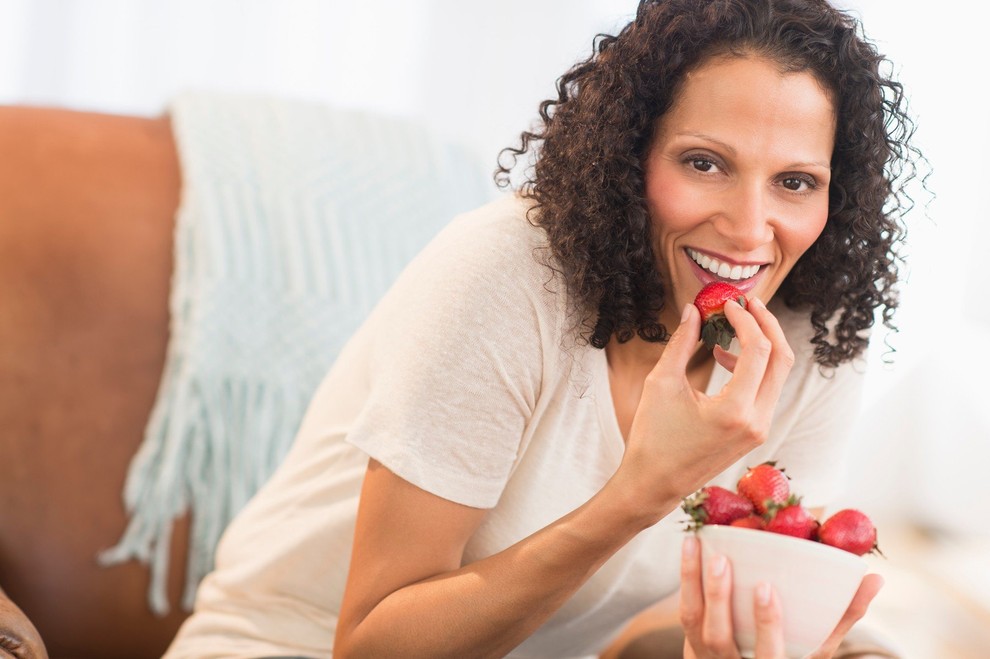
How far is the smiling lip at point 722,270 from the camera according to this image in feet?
3.39

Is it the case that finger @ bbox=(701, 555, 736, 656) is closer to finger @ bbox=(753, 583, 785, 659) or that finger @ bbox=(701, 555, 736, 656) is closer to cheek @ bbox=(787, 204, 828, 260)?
finger @ bbox=(753, 583, 785, 659)

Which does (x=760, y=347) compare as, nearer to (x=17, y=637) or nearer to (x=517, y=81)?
(x=17, y=637)

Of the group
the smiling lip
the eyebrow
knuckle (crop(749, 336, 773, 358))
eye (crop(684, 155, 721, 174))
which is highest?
the eyebrow

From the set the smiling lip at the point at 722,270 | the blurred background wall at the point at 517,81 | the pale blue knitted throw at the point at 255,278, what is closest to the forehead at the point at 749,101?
the smiling lip at the point at 722,270

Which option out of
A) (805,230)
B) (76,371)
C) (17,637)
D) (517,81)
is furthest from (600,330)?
(517,81)

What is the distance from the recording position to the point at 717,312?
0.98m

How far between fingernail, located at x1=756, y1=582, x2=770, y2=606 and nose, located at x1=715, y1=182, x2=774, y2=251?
0.32 m

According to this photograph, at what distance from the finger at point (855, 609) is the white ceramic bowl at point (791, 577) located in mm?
28

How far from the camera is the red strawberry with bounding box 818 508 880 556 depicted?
90 centimetres

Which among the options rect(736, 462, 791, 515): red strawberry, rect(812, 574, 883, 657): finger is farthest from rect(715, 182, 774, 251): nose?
rect(812, 574, 883, 657): finger

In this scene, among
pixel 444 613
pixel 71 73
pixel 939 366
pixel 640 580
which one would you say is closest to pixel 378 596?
pixel 444 613

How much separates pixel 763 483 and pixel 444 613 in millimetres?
313

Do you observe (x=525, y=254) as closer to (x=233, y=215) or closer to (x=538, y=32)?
(x=233, y=215)

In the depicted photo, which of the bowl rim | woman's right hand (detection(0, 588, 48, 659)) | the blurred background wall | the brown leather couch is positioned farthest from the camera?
the blurred background wall
